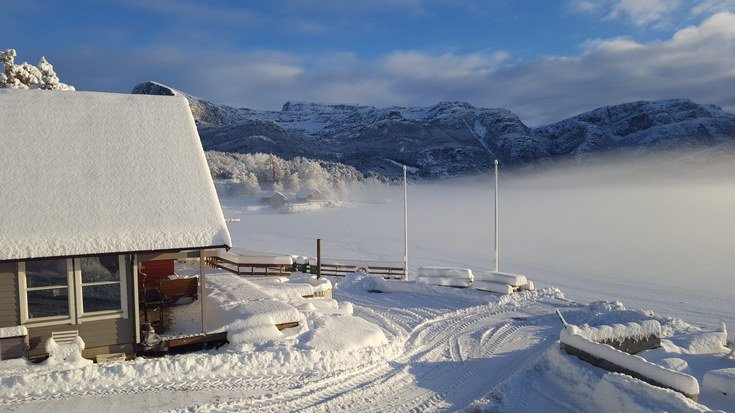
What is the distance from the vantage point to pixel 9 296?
9.95m

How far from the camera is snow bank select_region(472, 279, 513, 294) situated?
19688mm

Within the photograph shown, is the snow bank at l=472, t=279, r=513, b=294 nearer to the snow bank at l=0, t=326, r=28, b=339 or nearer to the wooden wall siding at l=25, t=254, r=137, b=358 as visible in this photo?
the wooden wall siding at l=25, t=254, r=137, b=358

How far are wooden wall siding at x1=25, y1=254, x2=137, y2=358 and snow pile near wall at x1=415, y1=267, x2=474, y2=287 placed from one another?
12385 mm

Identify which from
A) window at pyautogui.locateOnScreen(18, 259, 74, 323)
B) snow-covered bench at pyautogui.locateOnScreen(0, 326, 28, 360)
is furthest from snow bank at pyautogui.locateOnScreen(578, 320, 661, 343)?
snow-covered bench at pyautogui.locateOnScreen(0, 326, 28, 360)

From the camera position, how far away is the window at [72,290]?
33.2 feet

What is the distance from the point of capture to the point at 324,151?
189 m

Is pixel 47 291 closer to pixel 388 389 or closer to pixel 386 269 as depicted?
pixel 388 389

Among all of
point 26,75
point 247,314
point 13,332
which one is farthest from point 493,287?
point 26,75

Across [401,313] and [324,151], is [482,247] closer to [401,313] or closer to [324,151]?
[401,313]

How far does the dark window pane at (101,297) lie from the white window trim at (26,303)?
27 cm

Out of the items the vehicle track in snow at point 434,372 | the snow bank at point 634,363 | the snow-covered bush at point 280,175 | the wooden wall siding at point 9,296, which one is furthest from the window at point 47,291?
the snow-covered bush at point 280,175

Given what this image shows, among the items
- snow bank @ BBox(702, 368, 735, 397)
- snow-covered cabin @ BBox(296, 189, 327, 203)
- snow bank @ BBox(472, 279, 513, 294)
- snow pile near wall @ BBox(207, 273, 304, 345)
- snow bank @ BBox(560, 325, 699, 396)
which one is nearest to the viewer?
snow bank @ BBox(560, 325, 699, 396)

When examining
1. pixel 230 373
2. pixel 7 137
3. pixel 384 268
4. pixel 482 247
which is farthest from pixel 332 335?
pixel 482 247

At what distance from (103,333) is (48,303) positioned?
123 centimetres
